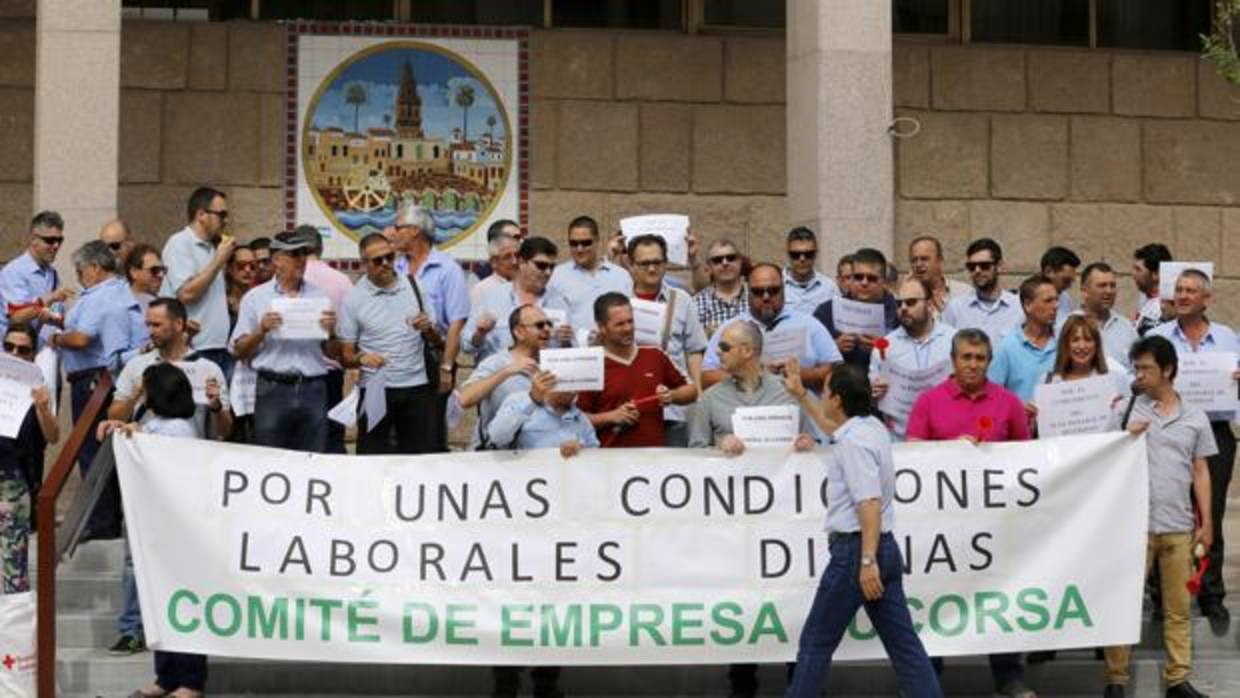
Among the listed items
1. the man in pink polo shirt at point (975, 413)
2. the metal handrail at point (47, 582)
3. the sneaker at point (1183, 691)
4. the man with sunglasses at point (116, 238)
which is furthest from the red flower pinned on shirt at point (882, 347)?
the man with sunglasses at point (116, 238)

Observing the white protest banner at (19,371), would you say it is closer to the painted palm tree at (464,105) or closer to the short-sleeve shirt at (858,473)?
the short-sleeve shirt at (858,473)

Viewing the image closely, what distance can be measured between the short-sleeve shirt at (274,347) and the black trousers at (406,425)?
0.43 metres

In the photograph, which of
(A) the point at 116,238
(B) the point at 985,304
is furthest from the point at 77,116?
(B) the point at 985,304

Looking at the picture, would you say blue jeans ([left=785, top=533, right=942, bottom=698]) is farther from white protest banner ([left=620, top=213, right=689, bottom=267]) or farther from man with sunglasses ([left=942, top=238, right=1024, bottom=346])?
white protest banner ([left=620, top=213, right=689, bottom=267])

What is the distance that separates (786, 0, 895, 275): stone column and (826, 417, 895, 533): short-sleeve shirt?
197 inches

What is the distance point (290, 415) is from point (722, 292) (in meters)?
2.62

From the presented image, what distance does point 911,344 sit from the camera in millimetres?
Answer: 12250

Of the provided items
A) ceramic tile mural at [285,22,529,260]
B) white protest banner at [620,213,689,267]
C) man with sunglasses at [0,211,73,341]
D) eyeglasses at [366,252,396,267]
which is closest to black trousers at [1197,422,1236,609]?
white protest banner at [620,213,689,267]

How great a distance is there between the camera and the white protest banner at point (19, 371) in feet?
37.5

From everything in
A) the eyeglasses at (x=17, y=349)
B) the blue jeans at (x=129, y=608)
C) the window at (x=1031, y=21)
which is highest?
the window at (x=1031, y=21)

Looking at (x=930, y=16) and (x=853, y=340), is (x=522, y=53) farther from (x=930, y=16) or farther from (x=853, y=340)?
(x=853, y=340)

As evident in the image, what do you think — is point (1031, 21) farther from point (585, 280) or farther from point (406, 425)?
point (406, 425)

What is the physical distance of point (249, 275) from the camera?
1345cm

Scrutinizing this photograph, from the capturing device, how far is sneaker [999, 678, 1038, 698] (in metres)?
11.5
